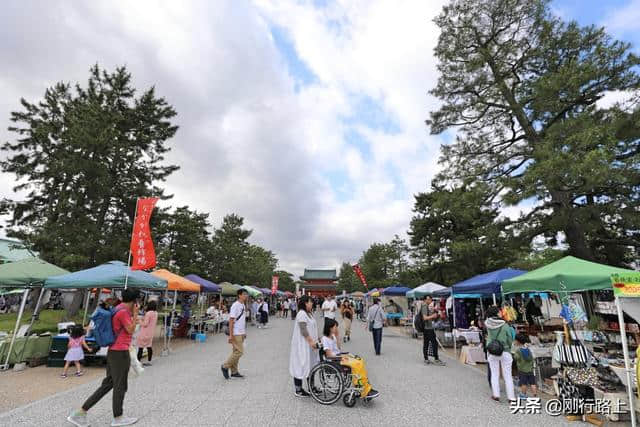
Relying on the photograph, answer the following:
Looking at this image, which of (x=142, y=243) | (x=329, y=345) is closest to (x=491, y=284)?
(x=329, y=345)

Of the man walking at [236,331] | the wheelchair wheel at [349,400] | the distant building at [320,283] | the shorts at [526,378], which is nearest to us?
the wheelchair wheel at [349,400]

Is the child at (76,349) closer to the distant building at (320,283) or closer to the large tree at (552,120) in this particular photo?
the large tree at (552,120)

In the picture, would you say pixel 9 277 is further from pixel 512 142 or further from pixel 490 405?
pixel 512 142

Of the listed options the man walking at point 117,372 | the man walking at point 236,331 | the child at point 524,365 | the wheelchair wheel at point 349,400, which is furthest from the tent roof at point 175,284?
the child at point 524,365

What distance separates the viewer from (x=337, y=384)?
445 cm

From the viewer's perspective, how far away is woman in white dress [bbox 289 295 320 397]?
15.6 feet

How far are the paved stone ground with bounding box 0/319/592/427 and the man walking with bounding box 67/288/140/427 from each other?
24 centimetres

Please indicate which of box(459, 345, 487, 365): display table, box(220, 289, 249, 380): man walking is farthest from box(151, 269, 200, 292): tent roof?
box(459, 345, 487, 365): display table

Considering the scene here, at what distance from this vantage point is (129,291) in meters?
3.82

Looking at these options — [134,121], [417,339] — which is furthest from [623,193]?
[134,121]

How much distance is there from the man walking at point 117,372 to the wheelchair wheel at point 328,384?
234 cm

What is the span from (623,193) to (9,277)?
56.0 feet

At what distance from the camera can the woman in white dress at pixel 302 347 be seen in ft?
15.6

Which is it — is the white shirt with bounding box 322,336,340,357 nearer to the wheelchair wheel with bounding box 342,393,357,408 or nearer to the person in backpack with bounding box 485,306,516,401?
the wheelchair wheel with bounding box 342,393,357,408
